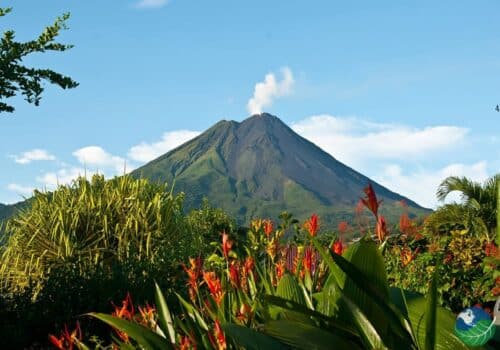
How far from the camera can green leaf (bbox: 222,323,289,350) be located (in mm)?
2191

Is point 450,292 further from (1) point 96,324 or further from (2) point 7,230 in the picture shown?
(2) point 7,230

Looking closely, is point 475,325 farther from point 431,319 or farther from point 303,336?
point 303,336

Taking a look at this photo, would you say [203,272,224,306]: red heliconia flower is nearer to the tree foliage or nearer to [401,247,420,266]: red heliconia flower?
[401,247,420,266]: red heliconia flower

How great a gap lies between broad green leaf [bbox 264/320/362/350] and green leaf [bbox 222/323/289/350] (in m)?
0.05

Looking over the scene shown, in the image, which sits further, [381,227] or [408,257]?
[408,257]

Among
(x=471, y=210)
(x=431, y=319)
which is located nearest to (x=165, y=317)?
(x=431, y=319)

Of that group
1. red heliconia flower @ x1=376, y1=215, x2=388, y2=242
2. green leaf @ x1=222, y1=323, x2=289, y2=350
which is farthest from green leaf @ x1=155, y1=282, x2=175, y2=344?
red heliconia flower @ x1=376, y1=215, x2=388, y2=242

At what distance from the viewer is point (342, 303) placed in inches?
93.2

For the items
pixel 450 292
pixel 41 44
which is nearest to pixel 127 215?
pixel 41 44

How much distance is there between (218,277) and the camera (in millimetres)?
3625

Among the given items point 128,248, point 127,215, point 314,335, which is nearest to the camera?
point 314,335

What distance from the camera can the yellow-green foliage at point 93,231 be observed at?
10023mm

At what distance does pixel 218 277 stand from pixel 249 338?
1417mm

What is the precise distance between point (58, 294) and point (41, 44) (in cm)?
654
